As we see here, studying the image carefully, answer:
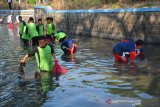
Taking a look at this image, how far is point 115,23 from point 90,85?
1129 centimetres

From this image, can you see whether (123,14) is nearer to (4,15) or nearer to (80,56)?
(80,56)

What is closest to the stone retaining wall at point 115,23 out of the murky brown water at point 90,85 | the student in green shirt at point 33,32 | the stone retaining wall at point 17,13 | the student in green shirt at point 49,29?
the murky brown water at point 90,85

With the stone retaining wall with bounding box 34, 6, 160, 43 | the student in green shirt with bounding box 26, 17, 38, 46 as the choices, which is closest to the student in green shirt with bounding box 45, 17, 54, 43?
the student in green shirt with bounding box 26, 17, 38, 46

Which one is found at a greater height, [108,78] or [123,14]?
[123,14]

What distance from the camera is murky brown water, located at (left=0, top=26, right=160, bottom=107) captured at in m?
8.80

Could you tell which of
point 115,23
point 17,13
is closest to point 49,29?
point 115,23

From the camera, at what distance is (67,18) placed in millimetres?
28031

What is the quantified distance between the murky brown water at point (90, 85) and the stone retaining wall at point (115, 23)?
11.0ft

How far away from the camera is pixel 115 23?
2128cm

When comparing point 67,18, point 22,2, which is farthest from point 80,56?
point 22,2

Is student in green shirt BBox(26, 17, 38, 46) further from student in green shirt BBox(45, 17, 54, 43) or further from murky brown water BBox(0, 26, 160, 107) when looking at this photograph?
murky brown water BBox(0, 26, 160, 107)

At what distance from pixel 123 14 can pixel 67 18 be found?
26.4 ft

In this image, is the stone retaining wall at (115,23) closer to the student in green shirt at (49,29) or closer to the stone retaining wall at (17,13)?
the student in green shirt at (49,29)

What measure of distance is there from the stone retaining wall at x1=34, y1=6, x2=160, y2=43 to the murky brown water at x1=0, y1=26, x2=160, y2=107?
335 cm
